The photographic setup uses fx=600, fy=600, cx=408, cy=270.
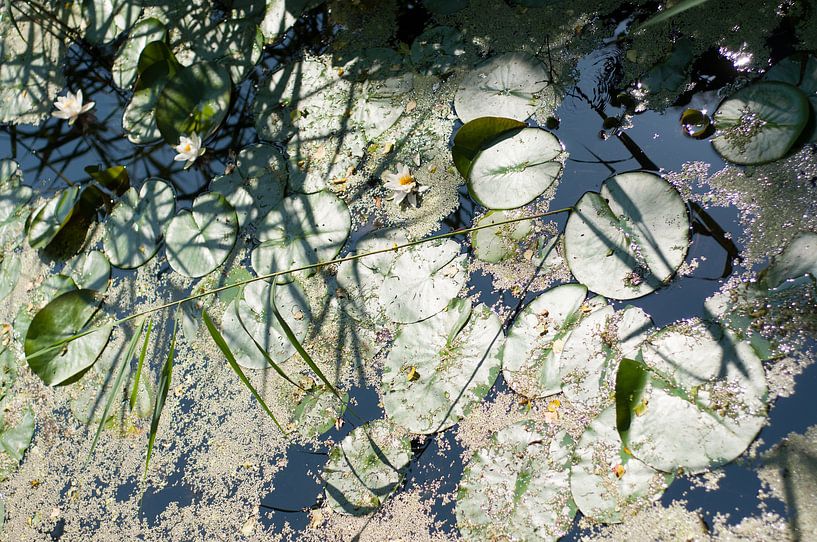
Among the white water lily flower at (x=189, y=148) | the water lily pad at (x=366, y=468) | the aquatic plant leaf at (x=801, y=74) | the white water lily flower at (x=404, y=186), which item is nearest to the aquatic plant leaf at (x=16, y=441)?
the white water lily flower at (x=189, y=148)

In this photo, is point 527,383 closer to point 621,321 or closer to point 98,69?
point 621,321

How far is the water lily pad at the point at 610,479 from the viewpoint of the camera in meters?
1.09

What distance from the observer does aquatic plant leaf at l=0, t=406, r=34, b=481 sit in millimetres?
1677

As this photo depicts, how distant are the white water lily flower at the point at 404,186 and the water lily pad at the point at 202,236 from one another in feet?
1.43

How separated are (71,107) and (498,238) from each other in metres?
1.49

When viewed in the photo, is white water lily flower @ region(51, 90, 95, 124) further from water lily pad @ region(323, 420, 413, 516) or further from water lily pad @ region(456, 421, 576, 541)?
water lily pad @ region(456, 421, 576, 541)

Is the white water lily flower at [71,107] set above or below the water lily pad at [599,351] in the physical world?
above

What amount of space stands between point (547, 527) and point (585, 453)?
15 centimetres

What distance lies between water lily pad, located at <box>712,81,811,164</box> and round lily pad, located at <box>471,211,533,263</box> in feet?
1.51

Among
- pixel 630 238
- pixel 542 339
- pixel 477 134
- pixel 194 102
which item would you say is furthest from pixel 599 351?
pixel 194 102

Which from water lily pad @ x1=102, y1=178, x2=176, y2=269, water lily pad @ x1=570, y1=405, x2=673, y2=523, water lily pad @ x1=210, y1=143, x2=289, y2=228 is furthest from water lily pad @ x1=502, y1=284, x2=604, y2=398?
water lily pad @ x1=102, y1=178, x2=176, y2=269

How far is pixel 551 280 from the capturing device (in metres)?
1.33

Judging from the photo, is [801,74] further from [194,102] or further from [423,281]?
[194,102]

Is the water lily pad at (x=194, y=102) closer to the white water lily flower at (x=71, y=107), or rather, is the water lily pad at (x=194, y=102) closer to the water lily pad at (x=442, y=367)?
the white water lily flower at (x=71, y=107)
